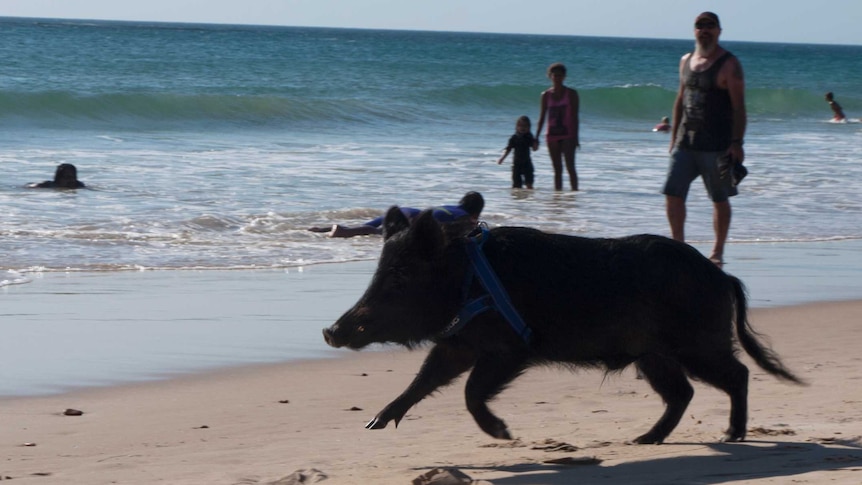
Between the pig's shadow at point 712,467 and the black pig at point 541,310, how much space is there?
29 cm

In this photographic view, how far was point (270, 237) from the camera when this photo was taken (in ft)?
35.4

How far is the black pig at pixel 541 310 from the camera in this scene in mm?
4266

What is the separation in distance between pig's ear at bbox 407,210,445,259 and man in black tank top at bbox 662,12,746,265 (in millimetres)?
4002

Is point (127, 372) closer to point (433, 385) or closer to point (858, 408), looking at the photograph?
point (433, 385)

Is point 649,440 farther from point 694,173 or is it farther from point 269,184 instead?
point 269,184

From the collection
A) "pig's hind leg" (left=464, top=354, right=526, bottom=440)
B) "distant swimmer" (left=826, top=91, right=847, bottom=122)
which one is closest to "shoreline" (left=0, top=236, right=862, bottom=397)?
"pig's hind leg" (left=464, top=354, right=526, bottom=440)

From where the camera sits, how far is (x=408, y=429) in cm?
478

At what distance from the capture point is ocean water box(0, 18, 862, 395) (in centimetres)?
709

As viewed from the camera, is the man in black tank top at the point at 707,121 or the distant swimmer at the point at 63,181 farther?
the distant swimmer at the point at 63,181

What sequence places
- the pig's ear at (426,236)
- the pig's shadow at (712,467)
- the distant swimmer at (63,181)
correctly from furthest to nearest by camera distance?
the distant swimmer at (63,181)
the pig's ear at (426,236)
the pig's shadow at (712,467)

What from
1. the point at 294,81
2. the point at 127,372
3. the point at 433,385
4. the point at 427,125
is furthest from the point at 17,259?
the point at 294,81

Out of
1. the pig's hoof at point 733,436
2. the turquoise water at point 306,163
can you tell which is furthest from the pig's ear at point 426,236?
the turquoise water at point 306,163

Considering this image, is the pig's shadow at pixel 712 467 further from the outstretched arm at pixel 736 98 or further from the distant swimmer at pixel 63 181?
the distant swimmer at pixel 63 181

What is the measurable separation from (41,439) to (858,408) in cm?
315
